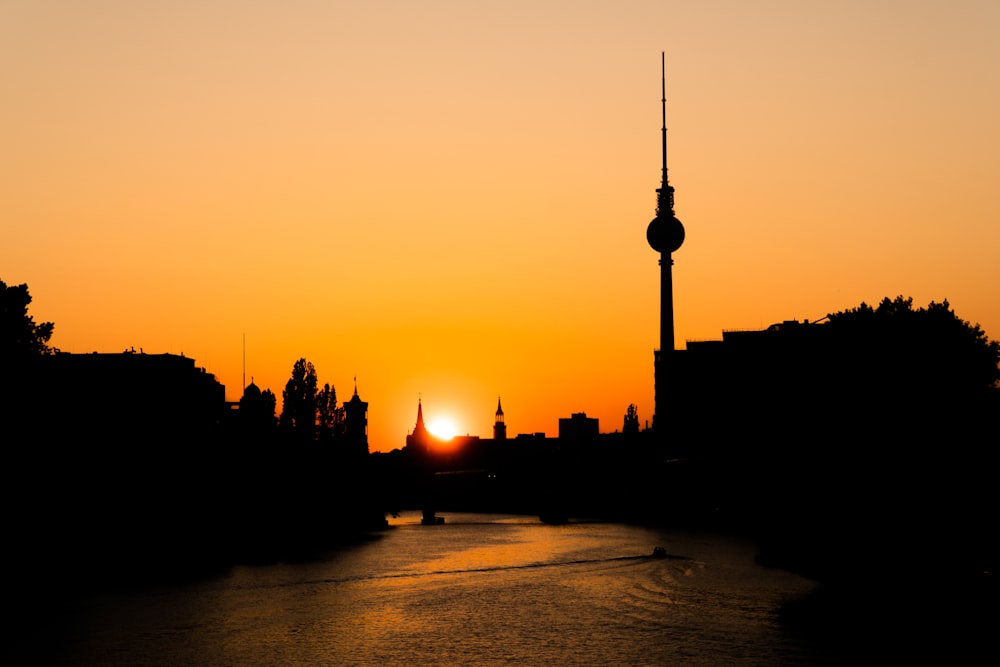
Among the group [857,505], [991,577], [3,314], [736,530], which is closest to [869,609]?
[991,577]

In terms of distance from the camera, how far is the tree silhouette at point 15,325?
3036 inches

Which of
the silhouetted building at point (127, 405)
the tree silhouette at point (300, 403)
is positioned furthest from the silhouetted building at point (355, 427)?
the silhouetted building at point (127, 405)

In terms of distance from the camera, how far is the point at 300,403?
17062 cm

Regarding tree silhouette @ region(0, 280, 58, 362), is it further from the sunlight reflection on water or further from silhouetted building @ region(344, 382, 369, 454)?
silhouetted building @ region(344, 382, 369, 454)

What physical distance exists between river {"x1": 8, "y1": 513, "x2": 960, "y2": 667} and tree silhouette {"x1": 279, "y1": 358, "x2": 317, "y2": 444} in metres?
56.5

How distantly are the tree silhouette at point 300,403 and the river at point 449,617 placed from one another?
56.5m

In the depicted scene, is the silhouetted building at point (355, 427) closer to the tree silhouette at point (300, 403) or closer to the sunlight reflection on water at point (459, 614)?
the tree silhouette at point (300, 403)

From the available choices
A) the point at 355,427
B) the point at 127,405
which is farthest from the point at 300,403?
the point at 127,405

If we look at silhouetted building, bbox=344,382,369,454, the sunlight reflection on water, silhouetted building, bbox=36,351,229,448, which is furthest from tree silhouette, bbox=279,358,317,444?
the sunlight reflection on water

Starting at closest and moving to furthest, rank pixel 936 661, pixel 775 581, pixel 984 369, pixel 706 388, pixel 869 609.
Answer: pixel 936 661 → pixel 869 609 → pixel 775 581 → pixel 984 369 → pixel 706 388

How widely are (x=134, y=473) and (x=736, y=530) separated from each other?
6734 centimetres

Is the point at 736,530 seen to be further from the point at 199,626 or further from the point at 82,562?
the point at 199,626

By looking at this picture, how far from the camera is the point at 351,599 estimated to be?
75000 millimetres

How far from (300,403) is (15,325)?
91.4 meters
